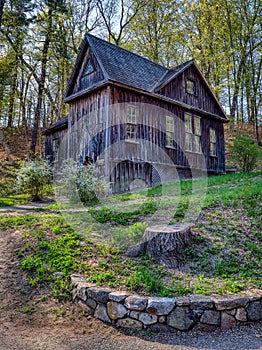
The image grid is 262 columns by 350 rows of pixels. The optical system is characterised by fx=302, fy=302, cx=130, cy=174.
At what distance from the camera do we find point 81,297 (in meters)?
4.78

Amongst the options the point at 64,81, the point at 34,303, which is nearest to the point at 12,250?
the point at 34,303

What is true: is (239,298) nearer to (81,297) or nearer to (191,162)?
(81,297)

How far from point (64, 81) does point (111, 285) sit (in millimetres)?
26916

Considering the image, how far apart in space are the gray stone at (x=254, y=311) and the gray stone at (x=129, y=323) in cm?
158

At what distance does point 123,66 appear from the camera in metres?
15.3

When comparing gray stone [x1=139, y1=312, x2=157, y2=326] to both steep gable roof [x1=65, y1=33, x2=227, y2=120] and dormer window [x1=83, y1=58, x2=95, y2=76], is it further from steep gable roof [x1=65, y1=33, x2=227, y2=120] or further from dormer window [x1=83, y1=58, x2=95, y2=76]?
dormer window [x1=83, y1=58, x2=95, y2=76]

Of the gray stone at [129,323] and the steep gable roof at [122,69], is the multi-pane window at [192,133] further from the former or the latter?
the gray stone at [129,323]

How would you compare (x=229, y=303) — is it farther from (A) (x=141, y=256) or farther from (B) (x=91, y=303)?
(B) (x=91, y=303)

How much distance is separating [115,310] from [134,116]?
11118 mm

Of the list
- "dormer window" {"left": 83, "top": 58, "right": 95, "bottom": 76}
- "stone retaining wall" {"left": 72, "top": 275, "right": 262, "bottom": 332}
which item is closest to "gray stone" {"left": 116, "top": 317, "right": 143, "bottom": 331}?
"stone retaining wall" {"left": 72, "top": 275, "right": 262, "bottom": 332}

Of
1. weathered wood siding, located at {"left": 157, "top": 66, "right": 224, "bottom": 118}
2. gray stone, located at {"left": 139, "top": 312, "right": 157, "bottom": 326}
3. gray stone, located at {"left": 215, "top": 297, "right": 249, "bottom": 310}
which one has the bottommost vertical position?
gray stone, located at {"left": 139, "top": 312, "right": 157, "bottom": 326}

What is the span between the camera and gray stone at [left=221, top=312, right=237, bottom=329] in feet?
14.1

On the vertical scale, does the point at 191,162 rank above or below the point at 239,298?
above

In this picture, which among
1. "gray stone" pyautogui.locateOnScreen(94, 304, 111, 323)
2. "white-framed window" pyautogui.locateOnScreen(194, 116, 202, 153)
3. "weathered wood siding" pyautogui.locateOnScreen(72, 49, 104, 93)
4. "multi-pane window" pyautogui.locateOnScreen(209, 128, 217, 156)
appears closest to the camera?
"gray stone" pyautogui.locateOnScreen(94, 304, 111, 323)
